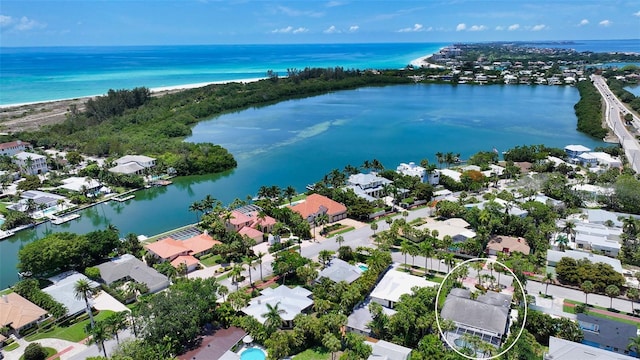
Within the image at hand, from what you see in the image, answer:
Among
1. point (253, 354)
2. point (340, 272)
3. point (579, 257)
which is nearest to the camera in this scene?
point (253, 354)

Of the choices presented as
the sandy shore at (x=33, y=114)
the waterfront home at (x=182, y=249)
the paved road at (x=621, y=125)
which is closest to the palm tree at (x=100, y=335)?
the waterfront home at (x=182, y=249)

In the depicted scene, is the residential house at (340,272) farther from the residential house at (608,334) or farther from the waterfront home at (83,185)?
the waterfront home at (83,185)

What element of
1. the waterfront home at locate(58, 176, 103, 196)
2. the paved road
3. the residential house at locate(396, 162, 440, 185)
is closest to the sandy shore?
the waterfront home at locate(58, 176, 103, 196)

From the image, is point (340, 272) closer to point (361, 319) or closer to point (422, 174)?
point (361, 319)

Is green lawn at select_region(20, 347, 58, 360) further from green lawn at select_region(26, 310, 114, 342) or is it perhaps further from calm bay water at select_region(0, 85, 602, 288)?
calm bay water at select_region(0, 85, 602, 288)

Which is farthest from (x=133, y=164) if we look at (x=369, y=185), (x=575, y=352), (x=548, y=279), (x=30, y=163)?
(x=575, y=352)

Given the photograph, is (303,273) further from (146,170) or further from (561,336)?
(146,170)
